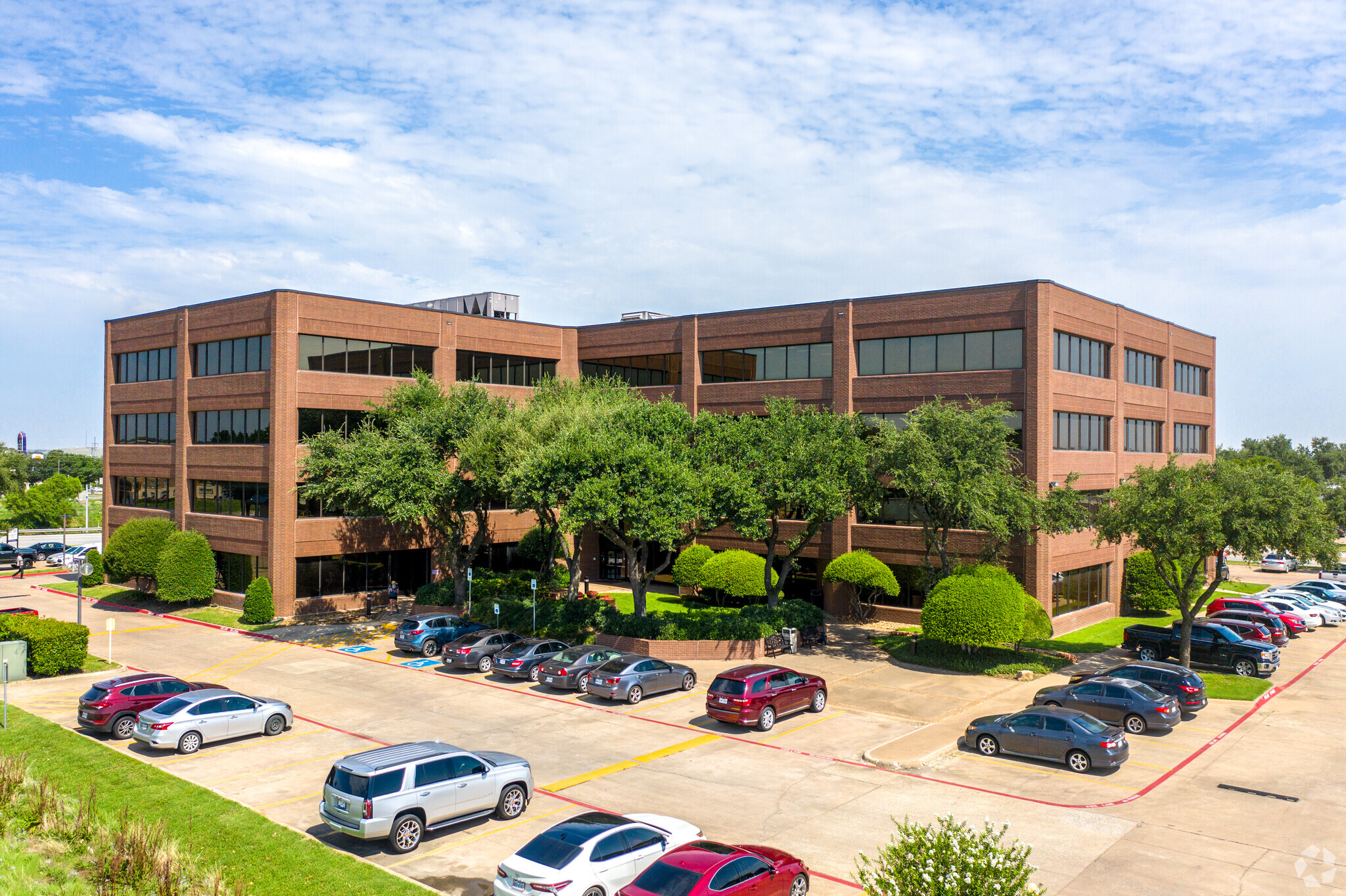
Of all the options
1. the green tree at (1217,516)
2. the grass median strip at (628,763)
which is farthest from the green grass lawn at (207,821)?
the green tree at (1217,516)

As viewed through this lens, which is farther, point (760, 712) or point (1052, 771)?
point (760, 712)

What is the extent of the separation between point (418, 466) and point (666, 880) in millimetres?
32104

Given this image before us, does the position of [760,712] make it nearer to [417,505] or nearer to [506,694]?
[506,694]

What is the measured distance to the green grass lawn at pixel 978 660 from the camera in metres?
35.5

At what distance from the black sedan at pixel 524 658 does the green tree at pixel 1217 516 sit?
22085 mm

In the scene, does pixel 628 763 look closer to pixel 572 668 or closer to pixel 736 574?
pixel 572 668

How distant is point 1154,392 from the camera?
54344mm

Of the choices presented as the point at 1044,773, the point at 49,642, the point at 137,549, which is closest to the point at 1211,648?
the point at 1044,773

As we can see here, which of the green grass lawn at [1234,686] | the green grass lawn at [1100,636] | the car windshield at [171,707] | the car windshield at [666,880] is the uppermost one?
the car windshield at [666,880]

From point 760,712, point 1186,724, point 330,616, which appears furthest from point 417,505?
point 1186,724

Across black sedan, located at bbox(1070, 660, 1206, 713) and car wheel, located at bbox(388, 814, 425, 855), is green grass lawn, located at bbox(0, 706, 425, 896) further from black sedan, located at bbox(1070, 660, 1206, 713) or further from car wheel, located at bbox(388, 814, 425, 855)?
black sedan, located at bbox(1070, 660, 1206, 713)

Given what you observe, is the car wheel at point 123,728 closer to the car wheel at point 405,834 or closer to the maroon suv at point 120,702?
the maroon suv at point 120,702

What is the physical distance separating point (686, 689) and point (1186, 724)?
15.9 m

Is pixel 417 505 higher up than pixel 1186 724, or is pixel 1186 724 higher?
pixel 417 505
